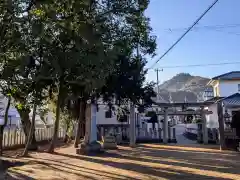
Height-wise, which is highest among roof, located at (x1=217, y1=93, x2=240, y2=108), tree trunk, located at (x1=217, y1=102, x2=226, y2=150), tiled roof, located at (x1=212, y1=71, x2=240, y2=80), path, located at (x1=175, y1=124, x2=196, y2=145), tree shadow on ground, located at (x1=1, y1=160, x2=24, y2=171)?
tiled roof, located at (x1=212, y1=71, x2=240, y2=80)

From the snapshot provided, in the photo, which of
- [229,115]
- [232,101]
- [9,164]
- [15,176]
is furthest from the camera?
[229,115]

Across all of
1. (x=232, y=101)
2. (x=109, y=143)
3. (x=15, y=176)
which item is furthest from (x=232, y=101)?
(x=15, y=176)

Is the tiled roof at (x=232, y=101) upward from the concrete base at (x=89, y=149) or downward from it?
upward

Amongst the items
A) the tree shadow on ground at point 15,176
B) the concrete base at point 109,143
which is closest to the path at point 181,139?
the concrete base at point 109,143

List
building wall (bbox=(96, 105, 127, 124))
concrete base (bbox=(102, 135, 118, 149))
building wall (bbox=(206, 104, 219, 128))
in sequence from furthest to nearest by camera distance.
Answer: building wall (bbox=(96, 105, 127, 124)), building wall (bbox=(206, 104, 219, 128)), concrete base (bbox=(102, 135, 118, 149))

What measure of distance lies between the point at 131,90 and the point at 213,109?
511 centimetres

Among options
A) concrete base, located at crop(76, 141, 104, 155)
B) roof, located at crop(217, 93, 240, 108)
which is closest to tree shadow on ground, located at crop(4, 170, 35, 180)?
concrete base, located at crop(76, 141, 104, 155)

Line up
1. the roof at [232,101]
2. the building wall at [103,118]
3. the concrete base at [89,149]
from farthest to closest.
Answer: the building wall at [103,118] < the roof at [232,101] < the concrete base at [89,149]

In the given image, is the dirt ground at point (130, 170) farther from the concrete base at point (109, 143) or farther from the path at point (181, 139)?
the path at point (181, 139)

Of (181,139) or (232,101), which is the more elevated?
(232,101)

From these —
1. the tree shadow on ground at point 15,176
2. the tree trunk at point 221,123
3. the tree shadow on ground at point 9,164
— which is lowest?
the tree shadow on ground at point 15,176

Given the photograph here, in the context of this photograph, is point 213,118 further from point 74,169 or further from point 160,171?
point 74,169

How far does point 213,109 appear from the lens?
18.2 metres

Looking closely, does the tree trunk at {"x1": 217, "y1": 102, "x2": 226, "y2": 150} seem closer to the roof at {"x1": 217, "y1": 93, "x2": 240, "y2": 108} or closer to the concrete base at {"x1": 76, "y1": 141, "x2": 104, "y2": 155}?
the roof at {"x1": 217, "y1": 93, "x2": 240, "y2": 108}
